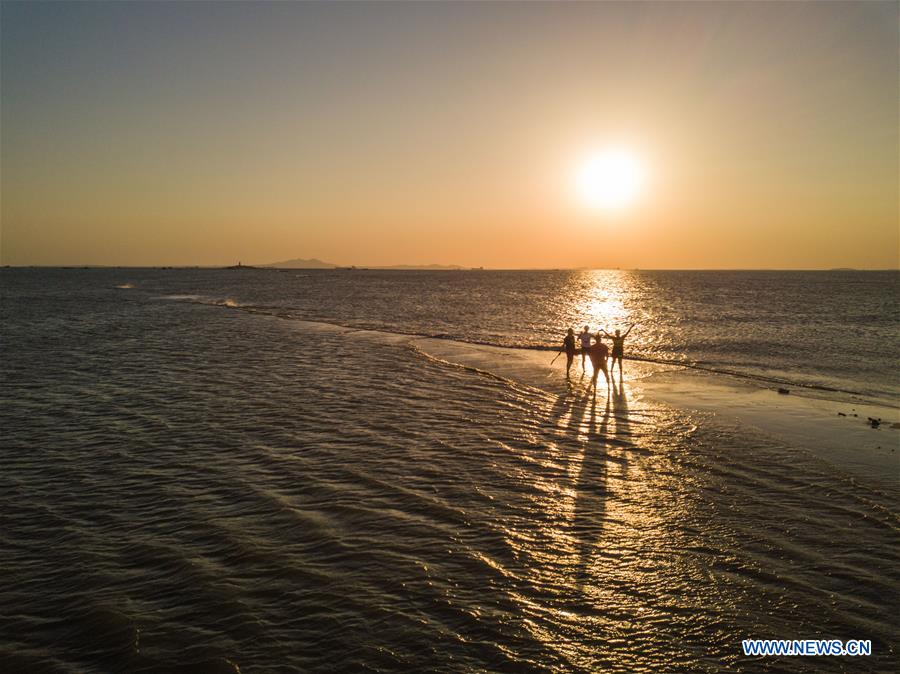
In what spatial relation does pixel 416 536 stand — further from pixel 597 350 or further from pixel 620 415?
pixel 597 350

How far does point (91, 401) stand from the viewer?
18.4 metres

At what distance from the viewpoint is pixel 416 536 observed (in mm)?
9172

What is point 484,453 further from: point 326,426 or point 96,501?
point 96,501

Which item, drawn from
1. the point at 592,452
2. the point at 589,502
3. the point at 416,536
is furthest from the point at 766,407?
the point at 416,536

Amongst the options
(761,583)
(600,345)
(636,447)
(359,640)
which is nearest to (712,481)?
(636,447)

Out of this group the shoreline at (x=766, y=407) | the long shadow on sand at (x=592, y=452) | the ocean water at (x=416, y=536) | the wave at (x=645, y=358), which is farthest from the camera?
the wave at (x=645, y=358)

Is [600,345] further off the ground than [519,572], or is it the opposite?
[600,345]

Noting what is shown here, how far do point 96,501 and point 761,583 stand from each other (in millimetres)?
11698

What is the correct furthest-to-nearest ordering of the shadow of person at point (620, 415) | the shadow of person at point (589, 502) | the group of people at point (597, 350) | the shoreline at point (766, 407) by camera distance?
the group of people at point (597, 350) < the shadow of person at point (620, 415) < the shoreline at point (766, 407) < the shadow of person at point (589, 502)

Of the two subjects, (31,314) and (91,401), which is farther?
(31,314)

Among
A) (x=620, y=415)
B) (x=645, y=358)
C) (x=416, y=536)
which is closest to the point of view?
(x=416, y=536)

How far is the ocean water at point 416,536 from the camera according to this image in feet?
21.6

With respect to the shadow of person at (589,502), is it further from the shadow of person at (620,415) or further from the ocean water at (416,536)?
the shadow of person at (620,415)

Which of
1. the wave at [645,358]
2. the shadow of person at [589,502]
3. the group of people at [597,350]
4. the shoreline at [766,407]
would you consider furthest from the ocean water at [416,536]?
the wave at [645,358]
